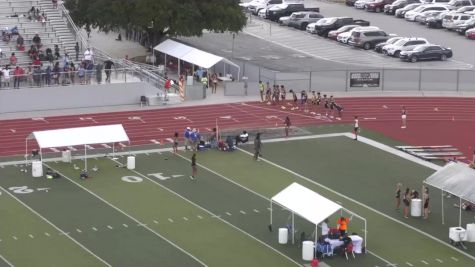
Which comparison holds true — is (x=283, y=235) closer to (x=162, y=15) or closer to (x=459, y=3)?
(x=162, y=15)

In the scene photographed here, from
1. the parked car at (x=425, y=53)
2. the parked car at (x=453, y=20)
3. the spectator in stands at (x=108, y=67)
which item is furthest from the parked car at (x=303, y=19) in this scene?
the spectator in stands at (x=108, y=67)

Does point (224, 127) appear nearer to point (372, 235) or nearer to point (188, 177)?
point (188, 177)

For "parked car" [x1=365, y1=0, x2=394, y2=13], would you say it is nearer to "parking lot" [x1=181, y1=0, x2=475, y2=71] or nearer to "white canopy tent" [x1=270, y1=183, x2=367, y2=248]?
"parking lot" [x1=181, y1=0, x2=475, y2=71]

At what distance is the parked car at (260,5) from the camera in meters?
96.5

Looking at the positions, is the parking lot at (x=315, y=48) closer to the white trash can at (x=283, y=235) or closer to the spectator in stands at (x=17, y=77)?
the spectator in stands at (x=17, y=77)

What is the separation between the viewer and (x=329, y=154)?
5119 centimetres

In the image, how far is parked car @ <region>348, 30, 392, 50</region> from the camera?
263 ft

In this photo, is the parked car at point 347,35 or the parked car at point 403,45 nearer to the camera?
the parked car at point 403,45

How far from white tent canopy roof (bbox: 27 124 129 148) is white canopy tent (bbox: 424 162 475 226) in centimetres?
1333

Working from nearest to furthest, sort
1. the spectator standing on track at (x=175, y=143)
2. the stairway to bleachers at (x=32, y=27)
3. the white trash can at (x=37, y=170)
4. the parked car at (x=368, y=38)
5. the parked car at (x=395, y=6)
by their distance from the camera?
the white trash can at (x=37, y=170)
the spectator standing on track at (x=175, y=143)
the stairway to bleachers at (x=32, y=27)
the parked car at (x=368, y=38)
the parked car at (x=395, y=6)

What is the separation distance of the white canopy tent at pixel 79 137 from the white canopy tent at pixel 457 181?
525 inches

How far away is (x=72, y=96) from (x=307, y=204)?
26.0 meters

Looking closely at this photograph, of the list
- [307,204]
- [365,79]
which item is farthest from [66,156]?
[365,79]

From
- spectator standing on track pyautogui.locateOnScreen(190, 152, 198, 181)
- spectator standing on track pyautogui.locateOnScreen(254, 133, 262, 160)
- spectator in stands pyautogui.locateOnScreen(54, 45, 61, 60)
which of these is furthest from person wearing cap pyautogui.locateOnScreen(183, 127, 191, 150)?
spectator in stands pyautogui.locateOnScreen(54, 45, 61, 60)
